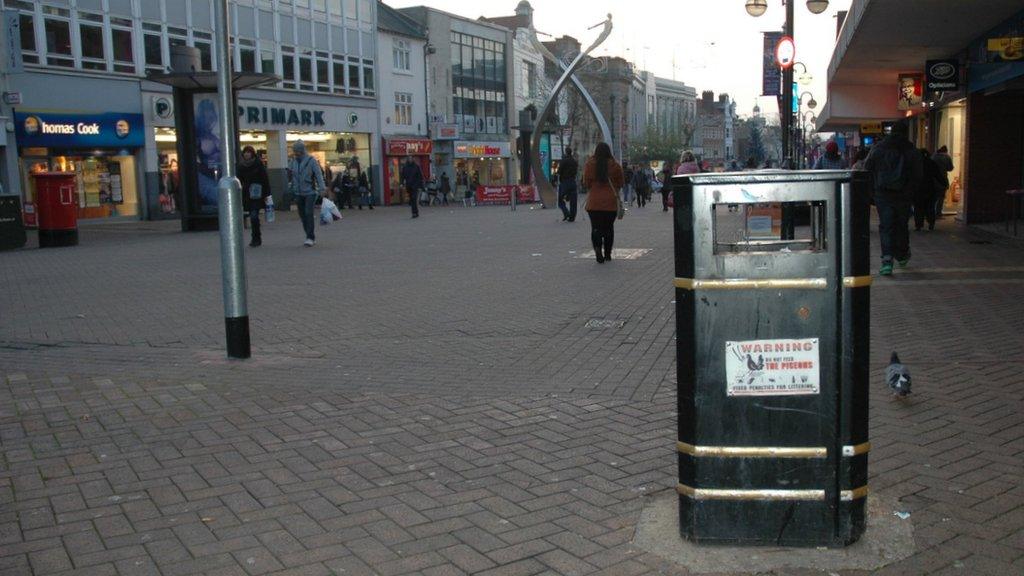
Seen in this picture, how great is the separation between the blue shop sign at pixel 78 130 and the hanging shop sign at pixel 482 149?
27.5m

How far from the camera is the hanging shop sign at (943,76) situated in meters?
19.6

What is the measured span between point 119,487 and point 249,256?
38.8 feet

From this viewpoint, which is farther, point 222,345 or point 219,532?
point 222,345

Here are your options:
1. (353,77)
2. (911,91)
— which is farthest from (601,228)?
(353,77)

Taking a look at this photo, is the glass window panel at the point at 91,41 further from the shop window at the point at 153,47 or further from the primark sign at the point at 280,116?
the primark sign at the point at 280,116

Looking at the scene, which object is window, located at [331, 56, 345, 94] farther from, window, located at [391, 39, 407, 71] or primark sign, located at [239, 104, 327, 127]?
window, located at [391, 39, 407, 71]

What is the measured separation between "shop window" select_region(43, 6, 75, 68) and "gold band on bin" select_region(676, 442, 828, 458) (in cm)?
3126

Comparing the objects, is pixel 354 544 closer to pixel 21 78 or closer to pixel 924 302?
pixel 924 302

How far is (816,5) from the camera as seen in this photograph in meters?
23.9

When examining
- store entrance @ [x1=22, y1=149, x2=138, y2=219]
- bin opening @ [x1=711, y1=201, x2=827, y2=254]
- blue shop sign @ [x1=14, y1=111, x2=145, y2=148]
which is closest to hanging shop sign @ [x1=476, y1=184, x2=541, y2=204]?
blue shop sign @ [x1=14, y1=111, x2=145, y2=148]

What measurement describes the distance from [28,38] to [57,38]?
1.16 m

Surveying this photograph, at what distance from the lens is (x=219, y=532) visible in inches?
157

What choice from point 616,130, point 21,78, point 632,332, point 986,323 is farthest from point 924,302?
point 616,130

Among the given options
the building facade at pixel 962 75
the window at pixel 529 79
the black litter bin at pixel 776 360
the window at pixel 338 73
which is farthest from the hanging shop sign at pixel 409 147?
the black litter bin at pixel 776 360
